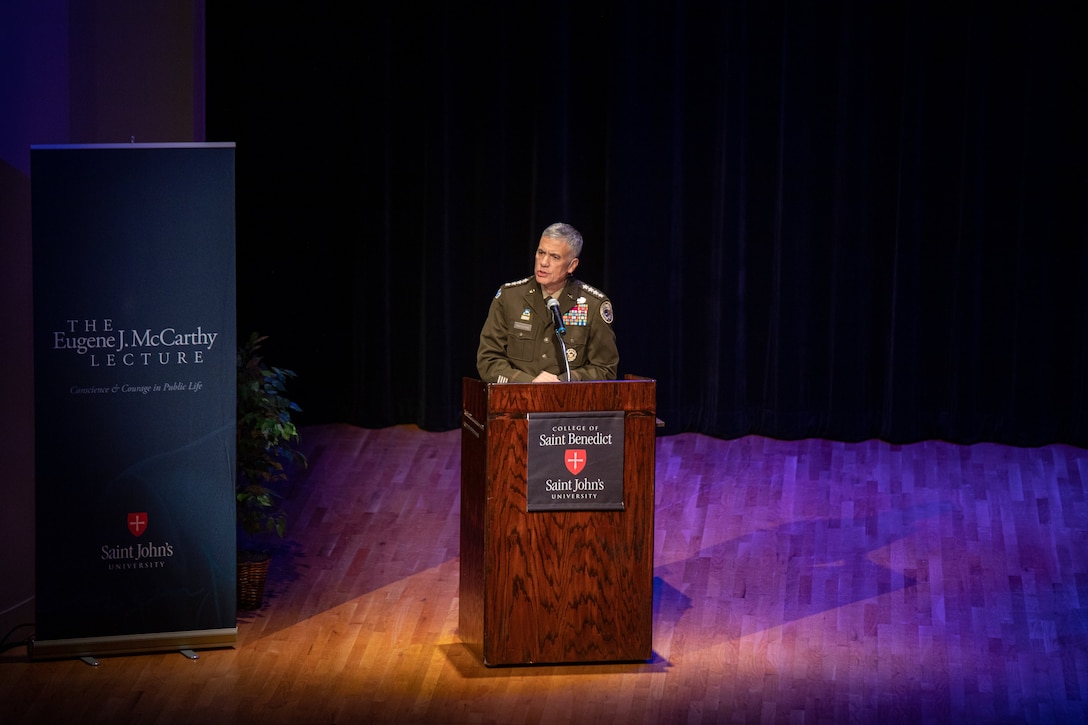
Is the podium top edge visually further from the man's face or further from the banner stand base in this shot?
the banner stand base

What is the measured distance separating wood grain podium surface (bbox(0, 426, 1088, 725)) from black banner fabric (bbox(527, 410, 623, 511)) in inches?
23.6

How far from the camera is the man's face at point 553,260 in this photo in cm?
461

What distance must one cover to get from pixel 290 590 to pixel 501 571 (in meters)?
1.43

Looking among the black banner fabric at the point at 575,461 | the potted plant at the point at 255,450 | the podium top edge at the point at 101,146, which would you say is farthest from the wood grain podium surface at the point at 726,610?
the podium top edge at the point at 101,146

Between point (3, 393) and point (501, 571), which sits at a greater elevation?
point (3, 393)

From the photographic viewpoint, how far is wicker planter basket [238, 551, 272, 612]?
199 inches

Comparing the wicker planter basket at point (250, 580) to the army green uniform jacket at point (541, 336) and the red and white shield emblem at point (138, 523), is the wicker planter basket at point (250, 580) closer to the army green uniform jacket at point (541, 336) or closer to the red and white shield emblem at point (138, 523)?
the red and white shield emblem at point (138, 523)

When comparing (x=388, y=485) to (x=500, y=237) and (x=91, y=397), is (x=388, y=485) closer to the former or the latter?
(x=500, y=237)

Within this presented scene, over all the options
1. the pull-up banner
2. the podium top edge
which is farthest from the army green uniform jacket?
the podium top edge

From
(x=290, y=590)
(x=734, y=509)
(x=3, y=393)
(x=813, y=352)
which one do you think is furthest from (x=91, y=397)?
(x=813, y=352)

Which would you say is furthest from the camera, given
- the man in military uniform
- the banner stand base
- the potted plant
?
the potted plant

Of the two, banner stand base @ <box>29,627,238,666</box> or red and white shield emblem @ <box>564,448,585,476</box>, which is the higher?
red and white shield emblem @ <box>564,448,585,476</box>

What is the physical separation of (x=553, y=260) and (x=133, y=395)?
1.52 metres

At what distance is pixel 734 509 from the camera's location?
21.6 feet
